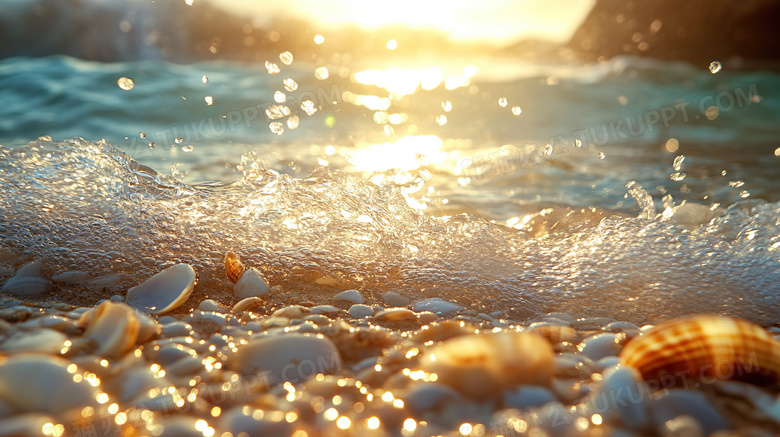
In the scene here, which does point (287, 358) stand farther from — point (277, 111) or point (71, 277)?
point (277, 111)

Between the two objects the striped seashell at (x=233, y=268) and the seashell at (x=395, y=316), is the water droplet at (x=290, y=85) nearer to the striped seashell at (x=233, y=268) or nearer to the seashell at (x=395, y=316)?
the striped seashell at (x=233, y=268)

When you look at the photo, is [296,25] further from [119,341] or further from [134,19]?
[119,341]

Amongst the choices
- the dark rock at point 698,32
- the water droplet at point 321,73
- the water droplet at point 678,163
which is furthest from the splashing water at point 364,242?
the dark rock at point 698,32

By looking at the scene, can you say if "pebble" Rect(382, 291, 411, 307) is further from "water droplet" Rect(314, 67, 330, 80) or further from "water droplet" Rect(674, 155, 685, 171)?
"water droplet" Rect(314, 67, 330, 80)

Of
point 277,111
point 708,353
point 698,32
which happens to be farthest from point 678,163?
point 698,32

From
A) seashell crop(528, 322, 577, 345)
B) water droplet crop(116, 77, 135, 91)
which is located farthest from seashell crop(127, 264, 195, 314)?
water droplet crop(116, 77, 135, 91)
